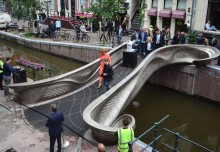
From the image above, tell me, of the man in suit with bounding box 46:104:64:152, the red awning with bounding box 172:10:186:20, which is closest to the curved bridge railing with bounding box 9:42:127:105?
the man in suit with bounding box 46:104:64:152

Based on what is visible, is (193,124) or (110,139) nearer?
(110,139)

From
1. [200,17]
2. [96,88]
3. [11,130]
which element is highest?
[200,17]

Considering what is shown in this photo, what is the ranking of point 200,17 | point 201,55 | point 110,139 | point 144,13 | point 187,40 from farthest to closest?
point 144,13, point 200,17, point 187,40, point 201,55, point 110,139

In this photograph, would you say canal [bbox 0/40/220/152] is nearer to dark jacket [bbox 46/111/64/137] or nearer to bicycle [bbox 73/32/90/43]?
dark jacket [bbox 46/111/64/137]

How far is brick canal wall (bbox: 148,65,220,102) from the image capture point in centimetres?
1541

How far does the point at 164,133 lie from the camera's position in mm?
12750

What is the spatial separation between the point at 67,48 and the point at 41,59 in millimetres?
2800

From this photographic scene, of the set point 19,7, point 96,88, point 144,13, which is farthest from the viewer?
point 19,7

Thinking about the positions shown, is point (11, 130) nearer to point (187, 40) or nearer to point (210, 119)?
point (210, 119)

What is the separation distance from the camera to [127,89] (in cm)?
1184

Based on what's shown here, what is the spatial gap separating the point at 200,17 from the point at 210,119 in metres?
11.2

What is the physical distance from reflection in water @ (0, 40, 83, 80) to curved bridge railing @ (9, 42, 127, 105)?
6785 millimetres

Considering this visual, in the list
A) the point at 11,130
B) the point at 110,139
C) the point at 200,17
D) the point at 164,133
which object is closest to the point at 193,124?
the point at 164,133

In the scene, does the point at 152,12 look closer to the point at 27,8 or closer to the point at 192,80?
the point at 192,80
